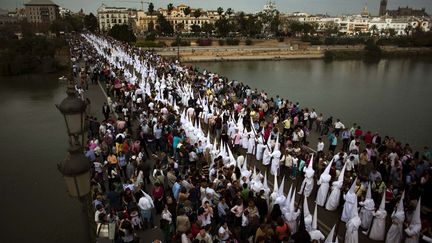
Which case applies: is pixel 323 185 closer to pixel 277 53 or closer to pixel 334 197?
pixel 334 197

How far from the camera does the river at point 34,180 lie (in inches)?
349

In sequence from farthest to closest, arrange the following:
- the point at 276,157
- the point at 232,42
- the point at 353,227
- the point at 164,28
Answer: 1. the point at 164,28
2. the point at 232,42
3. the point at 276,157
4. the point at 353,227

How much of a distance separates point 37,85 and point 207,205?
30417 mm

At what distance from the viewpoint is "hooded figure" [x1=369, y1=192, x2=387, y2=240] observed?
724 cm

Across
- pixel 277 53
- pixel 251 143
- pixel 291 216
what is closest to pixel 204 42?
pixel 277 53

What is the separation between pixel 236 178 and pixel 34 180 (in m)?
7.60

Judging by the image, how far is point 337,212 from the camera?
28.6ft

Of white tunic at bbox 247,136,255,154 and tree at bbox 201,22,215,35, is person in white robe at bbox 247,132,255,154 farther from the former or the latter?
tree at bbox 201,22,215,35

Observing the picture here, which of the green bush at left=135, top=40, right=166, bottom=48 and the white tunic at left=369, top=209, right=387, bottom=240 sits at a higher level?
the green bush at left=135, top=40, right=166, bottom=48

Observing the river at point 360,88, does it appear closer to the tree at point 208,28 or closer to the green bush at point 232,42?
the green bush at point 232,42

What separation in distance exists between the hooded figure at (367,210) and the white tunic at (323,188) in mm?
1097

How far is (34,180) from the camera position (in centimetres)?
1165

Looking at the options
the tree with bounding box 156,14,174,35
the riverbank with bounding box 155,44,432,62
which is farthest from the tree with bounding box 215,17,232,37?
the riverbank with bounding box 155,44,432,62

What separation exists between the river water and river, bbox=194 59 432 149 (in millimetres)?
74
